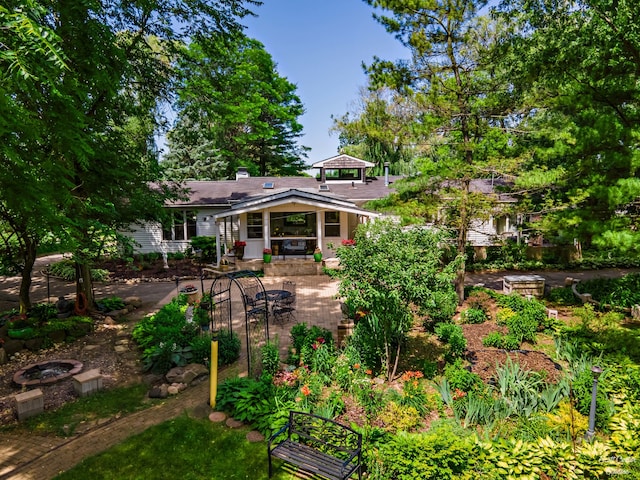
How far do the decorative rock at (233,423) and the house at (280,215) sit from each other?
12828 mm

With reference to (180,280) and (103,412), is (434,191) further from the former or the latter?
(180,280)

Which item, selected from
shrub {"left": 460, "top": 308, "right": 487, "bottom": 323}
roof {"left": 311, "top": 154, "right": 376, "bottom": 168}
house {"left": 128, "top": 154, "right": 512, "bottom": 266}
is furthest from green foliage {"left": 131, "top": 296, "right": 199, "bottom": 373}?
roof {"left": 311, "top": 154, "right": 376, "bottom": 168}

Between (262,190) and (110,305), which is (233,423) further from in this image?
(262,190)

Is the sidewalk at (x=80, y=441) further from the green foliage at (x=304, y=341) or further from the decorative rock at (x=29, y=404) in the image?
the green foliage at (x=304, y=341)

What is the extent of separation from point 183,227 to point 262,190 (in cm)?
547

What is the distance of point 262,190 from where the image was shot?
24.5 m

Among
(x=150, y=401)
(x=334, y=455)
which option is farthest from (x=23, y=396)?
(x=334, y=455)

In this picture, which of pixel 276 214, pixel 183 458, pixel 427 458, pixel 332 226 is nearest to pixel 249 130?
pixel 276 214

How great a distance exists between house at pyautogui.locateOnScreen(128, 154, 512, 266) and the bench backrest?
44.1ft

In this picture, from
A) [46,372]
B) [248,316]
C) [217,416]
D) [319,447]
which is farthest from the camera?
[248,316]

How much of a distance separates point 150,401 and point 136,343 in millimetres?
3355

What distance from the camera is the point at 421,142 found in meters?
11.3

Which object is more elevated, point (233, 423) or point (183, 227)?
point (183, 227)

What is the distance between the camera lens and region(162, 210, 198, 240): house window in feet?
74.6
